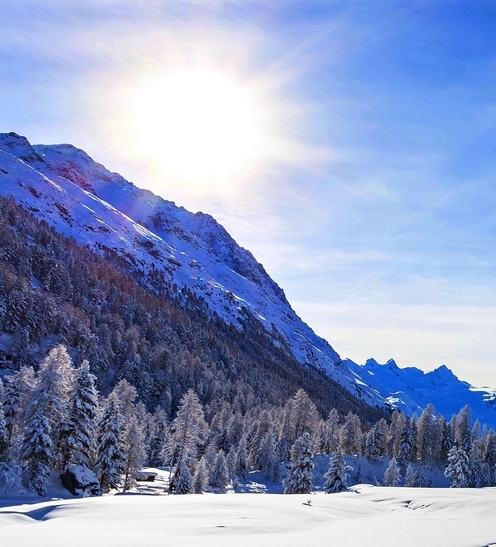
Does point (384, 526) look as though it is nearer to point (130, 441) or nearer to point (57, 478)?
point (57, 478)

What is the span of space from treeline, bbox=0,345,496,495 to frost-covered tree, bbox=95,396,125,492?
94mm

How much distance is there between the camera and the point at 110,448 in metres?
43.5

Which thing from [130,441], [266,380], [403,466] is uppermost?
[266,380]

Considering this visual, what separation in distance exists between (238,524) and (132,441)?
41.2 m

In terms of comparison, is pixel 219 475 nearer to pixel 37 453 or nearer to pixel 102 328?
pixel 37 453

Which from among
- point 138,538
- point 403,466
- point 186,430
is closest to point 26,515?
point 138,538

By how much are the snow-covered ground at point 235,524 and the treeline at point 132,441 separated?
27.6 m

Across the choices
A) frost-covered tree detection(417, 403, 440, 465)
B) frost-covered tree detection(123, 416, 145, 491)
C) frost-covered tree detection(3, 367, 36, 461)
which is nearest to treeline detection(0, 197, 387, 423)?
frost-covered tree detection(417, 403, 440, 465)

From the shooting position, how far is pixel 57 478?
4088 centimetres

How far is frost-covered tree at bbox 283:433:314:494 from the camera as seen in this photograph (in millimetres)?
47812

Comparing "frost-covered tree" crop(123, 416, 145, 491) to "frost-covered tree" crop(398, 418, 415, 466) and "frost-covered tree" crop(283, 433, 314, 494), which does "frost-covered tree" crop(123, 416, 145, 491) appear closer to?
"frost-covered tree" crop(283, 433, 314, 494)

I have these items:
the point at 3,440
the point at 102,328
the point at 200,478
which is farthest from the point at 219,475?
the point at 102,328

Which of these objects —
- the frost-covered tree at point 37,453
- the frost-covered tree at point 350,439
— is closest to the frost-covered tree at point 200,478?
the frost-covered tree at point 37,453

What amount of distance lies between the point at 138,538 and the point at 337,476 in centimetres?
4134
